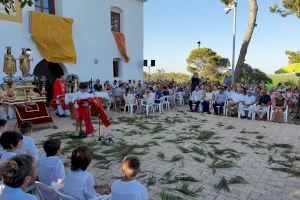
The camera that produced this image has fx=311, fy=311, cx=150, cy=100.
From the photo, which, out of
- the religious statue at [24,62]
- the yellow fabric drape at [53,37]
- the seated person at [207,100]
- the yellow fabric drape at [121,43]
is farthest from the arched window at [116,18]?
the religious statue at [24,62]

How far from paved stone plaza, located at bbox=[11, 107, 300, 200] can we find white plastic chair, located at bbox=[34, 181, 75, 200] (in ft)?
6.97

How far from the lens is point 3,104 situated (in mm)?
10039

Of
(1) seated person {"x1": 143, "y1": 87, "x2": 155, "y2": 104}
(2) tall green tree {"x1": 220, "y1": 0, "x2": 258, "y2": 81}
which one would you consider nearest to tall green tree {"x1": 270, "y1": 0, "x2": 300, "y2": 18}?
(2) tall green tree {"x1": 220, "y1": 0, "x2": 258, "y2": 81}

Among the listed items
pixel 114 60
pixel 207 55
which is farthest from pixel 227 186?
pixel 207 55

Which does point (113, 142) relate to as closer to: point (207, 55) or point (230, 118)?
→ point (230, 118)

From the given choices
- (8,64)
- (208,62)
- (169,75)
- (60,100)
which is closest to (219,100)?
(60,100)

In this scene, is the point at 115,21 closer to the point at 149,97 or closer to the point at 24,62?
the point at 149,97

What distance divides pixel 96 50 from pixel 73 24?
212cm

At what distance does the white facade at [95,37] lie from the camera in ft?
45.6

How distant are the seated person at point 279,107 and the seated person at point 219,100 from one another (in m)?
2.26

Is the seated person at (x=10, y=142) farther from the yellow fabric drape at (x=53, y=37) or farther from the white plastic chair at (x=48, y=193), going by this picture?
the yellow fabric drape at (x=53, y=37)

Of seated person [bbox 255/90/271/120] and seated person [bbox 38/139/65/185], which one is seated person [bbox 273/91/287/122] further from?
seated person [bbox 38/139/65/185]

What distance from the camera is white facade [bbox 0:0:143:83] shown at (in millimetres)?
13912

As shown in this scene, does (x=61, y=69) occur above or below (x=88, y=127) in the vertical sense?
above
